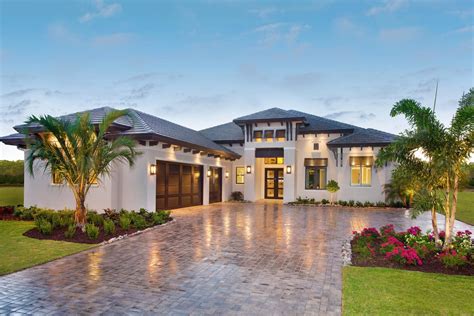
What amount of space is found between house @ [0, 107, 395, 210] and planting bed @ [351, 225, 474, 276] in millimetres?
8698

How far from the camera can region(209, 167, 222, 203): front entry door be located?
60.2 feet

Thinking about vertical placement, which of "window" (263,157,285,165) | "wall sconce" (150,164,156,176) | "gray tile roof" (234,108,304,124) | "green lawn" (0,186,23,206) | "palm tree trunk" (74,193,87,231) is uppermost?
"gray tile roof" (234,108,304,124)

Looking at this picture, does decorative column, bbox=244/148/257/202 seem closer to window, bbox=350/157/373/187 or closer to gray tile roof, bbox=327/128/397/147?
gray tile roof, bbox=327/128/397/147

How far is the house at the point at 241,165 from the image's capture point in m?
12.6

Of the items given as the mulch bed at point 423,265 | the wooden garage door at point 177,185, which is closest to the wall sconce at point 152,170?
the wooden garage door at point 177,185

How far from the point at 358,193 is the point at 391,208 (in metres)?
1.97

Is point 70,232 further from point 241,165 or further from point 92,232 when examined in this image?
point 241,165

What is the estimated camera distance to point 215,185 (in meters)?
18.9

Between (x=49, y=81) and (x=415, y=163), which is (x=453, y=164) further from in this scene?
(x=49, y=81)

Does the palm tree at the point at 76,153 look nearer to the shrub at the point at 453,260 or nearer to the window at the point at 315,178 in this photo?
the shrub at the point at 453,260

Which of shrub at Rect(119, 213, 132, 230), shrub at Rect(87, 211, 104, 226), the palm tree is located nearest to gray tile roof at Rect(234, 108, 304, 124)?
the palm tree

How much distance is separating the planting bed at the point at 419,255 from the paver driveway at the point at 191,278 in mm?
619

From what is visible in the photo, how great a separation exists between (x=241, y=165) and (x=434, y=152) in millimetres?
15160

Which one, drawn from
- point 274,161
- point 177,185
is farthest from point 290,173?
point 177,185
